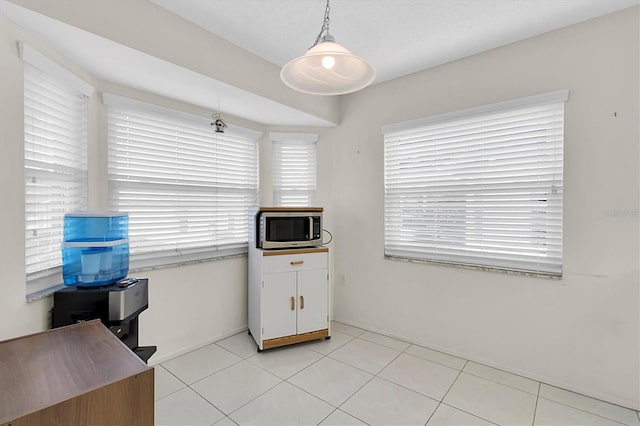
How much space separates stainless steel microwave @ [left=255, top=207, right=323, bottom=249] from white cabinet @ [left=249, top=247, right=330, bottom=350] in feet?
0.28

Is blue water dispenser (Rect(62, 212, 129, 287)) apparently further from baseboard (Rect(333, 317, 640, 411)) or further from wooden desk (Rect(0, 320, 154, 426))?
baseboard (Rect(333, 317, 640, 411))

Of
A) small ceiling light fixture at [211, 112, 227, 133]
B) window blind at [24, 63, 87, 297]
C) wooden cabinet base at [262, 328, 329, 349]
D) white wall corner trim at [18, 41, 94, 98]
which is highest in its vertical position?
white wall corner trim at [18, 41, 94, 98]

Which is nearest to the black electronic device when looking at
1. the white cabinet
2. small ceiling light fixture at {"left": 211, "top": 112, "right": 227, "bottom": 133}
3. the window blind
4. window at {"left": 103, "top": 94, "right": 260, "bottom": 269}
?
the window blind

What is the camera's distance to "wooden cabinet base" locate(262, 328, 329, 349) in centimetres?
268

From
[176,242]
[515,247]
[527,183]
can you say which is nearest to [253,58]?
[176,242]

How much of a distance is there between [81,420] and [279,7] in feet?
7.32

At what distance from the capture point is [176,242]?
105 inches

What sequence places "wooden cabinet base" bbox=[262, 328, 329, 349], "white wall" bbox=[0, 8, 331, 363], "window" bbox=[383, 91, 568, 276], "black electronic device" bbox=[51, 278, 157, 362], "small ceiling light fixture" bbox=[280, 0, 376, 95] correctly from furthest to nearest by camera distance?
1. "wooden cabinet base" bbox=[262, 328, 329, 349]
2. "window" bbox=[383, 91, 568, 276]
3. "black electronic device" bbox=[51, 278, 157, 362]
4. "white wall" bbox=[0, 8, 331, 363]
5. "small ceiling light fixture" bbox=[280, 0, 376, 95]

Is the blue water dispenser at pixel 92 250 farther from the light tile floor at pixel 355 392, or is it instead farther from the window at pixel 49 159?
the light tile floor at pixel 355 392

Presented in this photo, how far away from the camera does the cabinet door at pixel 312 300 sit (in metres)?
2.83

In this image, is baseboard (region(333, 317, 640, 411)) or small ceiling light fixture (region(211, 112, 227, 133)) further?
small ceiling light fixture (region(211, 112, 227, 133))

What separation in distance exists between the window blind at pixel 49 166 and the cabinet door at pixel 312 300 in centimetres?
180

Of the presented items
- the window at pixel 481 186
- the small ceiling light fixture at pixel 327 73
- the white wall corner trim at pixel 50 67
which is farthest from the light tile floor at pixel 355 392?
the white wall corner trim at pixel 50 67

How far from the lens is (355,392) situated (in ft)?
6.91
